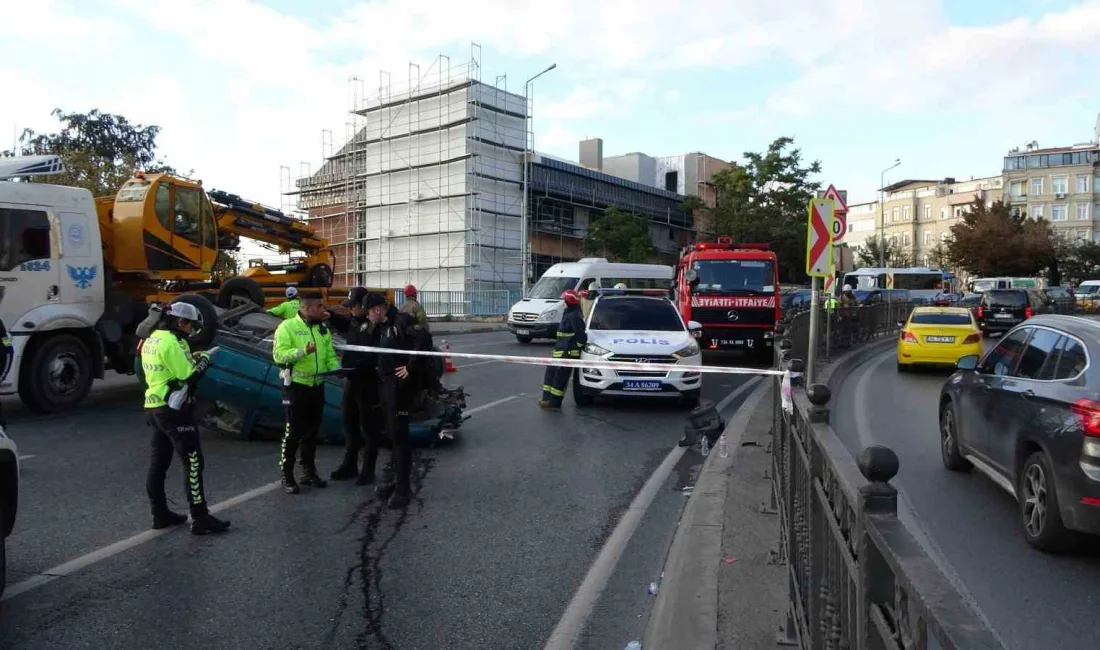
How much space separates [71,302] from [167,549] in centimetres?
735

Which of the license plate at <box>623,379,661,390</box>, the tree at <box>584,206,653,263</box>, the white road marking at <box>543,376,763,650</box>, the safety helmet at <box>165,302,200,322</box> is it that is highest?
the tree at <box>584,206,653,263</box>

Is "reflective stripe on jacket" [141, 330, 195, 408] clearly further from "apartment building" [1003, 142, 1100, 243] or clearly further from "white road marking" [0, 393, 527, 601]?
"apartment building" [1003, 142, 1100, 243]

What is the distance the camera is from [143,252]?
13.6 m

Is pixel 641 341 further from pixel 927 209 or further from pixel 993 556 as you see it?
pixel 927 209

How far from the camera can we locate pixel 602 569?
5562 millimetres

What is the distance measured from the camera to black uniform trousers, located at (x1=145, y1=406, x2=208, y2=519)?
20.3ft

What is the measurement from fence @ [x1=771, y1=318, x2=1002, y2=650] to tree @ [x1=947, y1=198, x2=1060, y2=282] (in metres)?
67.9

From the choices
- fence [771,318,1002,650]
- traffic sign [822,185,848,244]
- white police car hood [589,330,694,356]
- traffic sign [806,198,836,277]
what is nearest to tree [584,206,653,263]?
traffic sign [822,185,848,244]

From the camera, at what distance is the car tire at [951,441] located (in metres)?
8.17

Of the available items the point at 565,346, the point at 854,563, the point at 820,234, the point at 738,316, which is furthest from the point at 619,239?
the point at 854,563

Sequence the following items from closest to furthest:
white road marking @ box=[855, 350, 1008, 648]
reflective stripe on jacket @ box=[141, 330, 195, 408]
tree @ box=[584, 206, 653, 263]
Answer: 1. white road marking @ box=[855, 350, 1008, 648]
2. reflective stripe on jacket @ box=[141, 330, 195, 408]
3. tree @ box=[584, 206, 653, 263]

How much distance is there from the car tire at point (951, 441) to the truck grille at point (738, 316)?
10.8m

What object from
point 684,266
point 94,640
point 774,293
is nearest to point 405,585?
point 94,640

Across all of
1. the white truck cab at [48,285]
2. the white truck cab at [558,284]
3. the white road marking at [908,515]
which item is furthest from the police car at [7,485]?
the white truck cab at [558,284]
